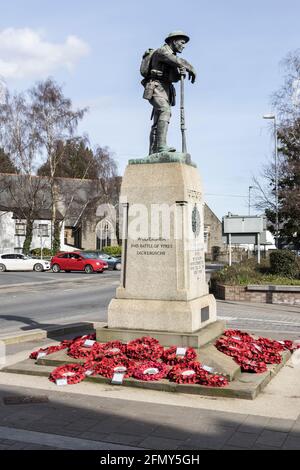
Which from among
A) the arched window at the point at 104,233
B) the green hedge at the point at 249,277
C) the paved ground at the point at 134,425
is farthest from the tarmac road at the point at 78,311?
the arched window at the point at 104,233

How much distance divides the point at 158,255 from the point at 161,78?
297 centimetres

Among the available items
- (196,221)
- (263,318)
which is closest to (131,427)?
(196,221)

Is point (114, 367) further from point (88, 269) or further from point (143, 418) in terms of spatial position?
point (88, 269)

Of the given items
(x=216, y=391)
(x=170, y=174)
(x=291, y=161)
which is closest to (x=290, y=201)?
(x=291, y=161)

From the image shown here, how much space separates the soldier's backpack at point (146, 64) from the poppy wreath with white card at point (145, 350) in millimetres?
4349

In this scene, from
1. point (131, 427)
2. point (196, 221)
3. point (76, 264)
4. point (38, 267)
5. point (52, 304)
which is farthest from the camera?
point (38, 267)

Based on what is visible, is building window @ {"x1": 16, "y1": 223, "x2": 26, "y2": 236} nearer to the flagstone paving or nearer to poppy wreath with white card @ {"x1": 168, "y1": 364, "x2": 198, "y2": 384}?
poppy wreath with white card @ {"x1": 168, "y1": 364, "x2": 198, "y2": 384}

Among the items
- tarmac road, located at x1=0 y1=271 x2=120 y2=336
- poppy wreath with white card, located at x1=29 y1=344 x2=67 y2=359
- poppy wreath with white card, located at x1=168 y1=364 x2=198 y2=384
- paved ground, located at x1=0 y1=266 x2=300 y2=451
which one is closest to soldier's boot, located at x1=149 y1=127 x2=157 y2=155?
poppy wreath with white card, located at x1=29 y1=344 x2=67 y2=359

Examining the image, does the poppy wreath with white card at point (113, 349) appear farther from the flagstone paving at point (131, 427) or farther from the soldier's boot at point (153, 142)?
the soldier's boot at point (153, 142)

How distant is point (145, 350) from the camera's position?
7.54 metres

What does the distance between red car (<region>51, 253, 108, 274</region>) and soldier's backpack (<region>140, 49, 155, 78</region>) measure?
1135 inches

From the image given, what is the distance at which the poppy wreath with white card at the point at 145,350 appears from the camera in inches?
293

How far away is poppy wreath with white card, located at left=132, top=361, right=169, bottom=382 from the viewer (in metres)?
7.00

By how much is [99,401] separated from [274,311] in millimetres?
11110
